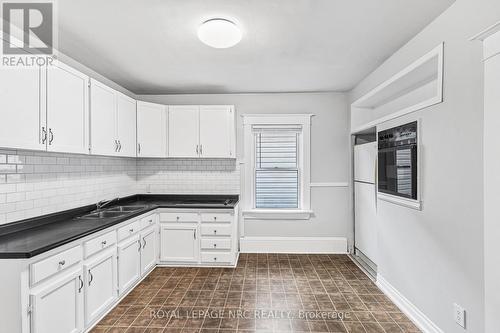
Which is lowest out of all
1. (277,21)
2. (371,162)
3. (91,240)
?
(91,240)

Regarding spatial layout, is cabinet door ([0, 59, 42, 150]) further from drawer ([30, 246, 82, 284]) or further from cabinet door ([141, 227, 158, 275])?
cabinet door ([141, 227, 158, 275])

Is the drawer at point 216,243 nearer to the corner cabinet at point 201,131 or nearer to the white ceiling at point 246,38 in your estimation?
the corner cabinet at point 201,131

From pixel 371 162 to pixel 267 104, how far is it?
1.87m

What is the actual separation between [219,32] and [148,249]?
2.74 metres

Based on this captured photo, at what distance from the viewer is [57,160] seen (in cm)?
267

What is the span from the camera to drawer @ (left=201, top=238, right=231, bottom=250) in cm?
366

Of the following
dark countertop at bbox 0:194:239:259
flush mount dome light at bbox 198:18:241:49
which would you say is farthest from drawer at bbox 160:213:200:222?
flush mount dome light at bbox 198:18:241:49

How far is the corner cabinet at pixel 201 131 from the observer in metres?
4.01

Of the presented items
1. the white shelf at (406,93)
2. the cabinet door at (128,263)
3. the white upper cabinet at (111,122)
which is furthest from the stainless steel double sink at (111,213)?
the white shelf at (406,93)

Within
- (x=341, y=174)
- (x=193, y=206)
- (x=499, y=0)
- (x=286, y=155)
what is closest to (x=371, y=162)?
(x=341, y=174)

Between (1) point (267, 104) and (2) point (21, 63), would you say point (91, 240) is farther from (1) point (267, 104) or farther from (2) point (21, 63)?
(1) point (267, 104)

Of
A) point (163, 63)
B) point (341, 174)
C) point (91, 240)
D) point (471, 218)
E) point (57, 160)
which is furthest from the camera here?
point (341, 174)

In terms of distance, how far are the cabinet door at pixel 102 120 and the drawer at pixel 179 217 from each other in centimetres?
109

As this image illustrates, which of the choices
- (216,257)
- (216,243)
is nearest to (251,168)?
(216,243)
